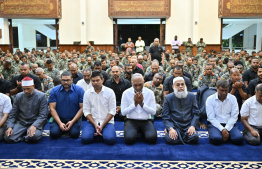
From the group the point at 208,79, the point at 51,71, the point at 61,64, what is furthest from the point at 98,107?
the point at 61,64

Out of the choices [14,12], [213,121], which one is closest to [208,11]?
[14,12]

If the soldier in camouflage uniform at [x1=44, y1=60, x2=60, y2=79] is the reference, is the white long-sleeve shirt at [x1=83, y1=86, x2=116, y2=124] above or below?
below

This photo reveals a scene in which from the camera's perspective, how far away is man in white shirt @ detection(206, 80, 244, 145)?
3.56m

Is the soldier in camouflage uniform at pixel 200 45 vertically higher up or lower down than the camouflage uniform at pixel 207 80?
higher up

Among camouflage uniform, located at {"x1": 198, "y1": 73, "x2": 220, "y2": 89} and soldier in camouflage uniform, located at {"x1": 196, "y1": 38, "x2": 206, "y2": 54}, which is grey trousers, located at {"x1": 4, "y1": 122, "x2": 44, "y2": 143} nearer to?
camouflage uniform, located at {"x1": 198, "y1": 73, "x2": 220, "y2": 89}

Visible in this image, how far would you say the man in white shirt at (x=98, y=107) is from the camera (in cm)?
377

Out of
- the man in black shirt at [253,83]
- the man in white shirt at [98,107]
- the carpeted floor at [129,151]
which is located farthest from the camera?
the man in black shirt at [253,83]

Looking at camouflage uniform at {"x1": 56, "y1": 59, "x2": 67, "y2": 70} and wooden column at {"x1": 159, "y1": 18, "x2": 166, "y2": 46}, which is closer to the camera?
camouflage uniform at {"x1": 56, "y1": 59, "x2": 67, "y2": 70}

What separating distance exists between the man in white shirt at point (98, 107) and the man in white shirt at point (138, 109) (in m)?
0.20

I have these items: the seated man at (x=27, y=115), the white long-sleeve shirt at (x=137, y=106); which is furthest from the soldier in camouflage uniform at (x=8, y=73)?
the white long-sleeve shirt at (x=137, y=106)

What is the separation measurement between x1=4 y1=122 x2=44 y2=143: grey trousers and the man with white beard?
172cm

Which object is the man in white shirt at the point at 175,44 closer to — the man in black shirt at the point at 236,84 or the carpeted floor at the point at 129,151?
the man in black shirt at the point at 236,84

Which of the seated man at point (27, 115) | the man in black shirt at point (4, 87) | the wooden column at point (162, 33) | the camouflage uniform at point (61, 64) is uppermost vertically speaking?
the wooden column at point (162, 33)

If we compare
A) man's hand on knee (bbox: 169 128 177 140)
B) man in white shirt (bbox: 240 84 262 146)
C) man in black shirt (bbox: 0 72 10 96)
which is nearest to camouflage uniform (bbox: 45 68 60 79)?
man in black shirt (bbox: 0 72 10 96)
